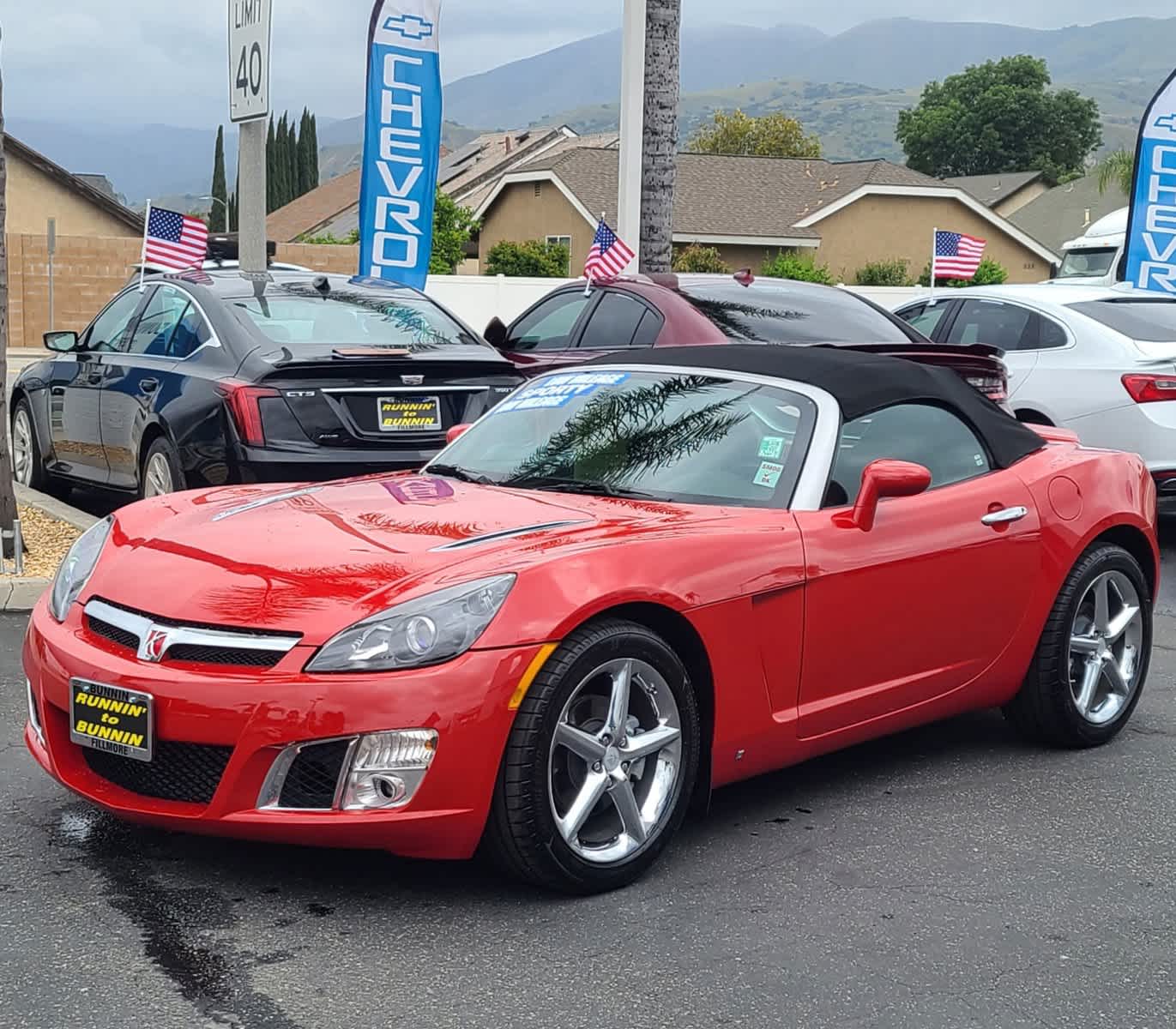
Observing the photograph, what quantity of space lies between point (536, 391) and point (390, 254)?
921 cm

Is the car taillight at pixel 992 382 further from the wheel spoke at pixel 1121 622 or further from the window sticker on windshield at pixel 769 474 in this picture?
the window sticker on windshield at pixel 769 474

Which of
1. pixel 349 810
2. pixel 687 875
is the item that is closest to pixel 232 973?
pixel 349 810

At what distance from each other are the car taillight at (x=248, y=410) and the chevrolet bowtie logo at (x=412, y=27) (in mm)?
7434

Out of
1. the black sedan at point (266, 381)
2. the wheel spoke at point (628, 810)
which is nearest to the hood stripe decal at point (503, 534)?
the wheel spoke at point (628, 810)

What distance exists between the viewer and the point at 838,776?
525cm

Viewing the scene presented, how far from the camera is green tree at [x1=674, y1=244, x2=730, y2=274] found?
138 ft

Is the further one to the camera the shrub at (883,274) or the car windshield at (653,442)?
the shrub at (883,274)

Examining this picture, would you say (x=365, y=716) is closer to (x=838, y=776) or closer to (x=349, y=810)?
(x=349, y=810)

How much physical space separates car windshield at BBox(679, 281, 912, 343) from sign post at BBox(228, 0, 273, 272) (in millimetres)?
4626

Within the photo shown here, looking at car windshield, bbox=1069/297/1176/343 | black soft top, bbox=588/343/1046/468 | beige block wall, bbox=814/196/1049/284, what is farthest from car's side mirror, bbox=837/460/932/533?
beige block wall, bbox=814/196/1049/284

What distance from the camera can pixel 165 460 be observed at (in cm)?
850

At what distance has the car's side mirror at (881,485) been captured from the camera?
4.69 m

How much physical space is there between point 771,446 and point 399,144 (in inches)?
404

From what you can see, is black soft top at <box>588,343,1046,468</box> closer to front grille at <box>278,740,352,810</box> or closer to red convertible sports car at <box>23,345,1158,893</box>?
red convertible sports car at <box>23,345,1158,893</box>
